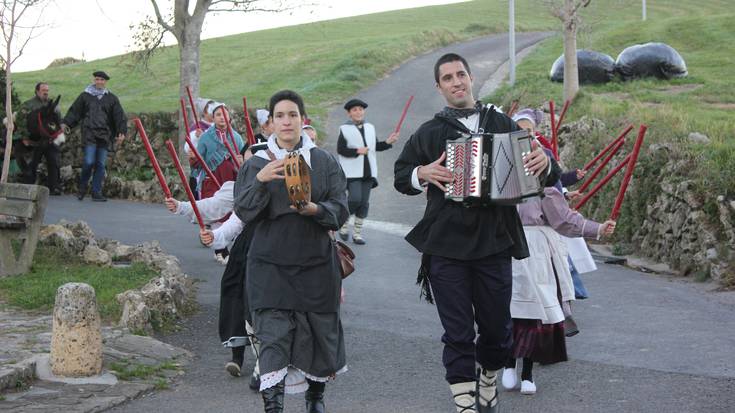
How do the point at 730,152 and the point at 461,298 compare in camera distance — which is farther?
the point at 730,152

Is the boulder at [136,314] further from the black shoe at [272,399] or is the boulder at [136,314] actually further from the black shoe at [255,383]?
the black shoe at [272,399]

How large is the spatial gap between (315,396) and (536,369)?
2.29m

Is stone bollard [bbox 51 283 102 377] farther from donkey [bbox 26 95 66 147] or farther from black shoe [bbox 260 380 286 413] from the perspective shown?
donkey [bbox 26 95 66 147]

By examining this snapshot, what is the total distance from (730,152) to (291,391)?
26.9 ft

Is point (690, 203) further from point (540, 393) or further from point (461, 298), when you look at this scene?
point (461, 298)

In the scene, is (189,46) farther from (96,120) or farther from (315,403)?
(315,403)

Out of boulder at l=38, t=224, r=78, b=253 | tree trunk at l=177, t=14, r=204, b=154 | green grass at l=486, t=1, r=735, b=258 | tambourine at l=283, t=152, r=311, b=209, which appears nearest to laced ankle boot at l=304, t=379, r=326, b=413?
tambourine at l=283, t=152, r=311, b=209

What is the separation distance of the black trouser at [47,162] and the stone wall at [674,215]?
919 cm

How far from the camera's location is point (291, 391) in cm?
581

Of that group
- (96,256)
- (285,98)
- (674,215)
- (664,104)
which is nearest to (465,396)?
(285,98)

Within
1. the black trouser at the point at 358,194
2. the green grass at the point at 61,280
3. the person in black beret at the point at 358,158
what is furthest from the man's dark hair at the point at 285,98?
the black trouser at the point at 358,194

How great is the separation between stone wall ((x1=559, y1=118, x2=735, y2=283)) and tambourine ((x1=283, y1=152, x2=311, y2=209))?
6.86 meters

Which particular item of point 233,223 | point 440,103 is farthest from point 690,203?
point 440,103

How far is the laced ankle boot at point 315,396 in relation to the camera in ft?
19.6
